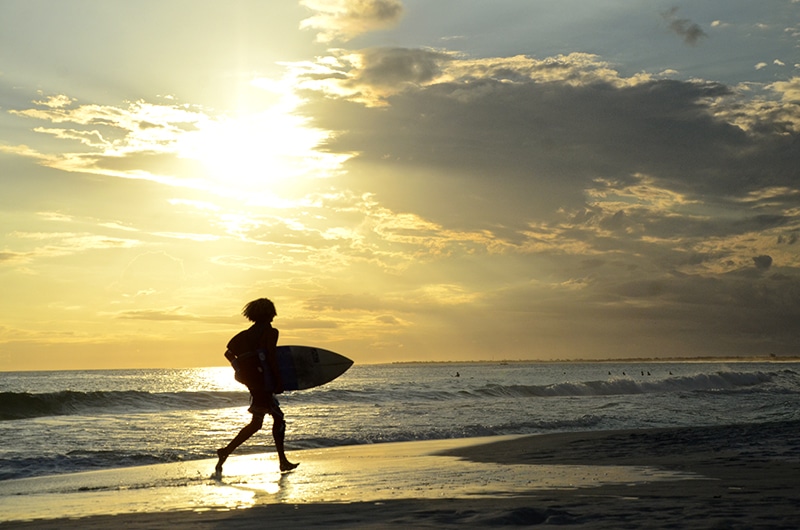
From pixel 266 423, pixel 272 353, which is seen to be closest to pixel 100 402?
pixel 266 423

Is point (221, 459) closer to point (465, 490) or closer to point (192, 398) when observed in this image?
point (465, 490)

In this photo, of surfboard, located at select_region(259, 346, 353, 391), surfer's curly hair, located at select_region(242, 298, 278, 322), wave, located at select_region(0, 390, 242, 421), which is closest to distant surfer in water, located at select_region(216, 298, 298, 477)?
A: surfer's curly hair, located at select_region(242, 298, 278, 322)

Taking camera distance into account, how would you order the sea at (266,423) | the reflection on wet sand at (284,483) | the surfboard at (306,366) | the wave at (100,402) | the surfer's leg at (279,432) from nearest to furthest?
the reflection on wet sand at (284,483) < the surfer's leg at (279,432) < the surfboard at (306,366) < the sea at (266,423) < the wave at (100,402)

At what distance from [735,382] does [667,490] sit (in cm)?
6153

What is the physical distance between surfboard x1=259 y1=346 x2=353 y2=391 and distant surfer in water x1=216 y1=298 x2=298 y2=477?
1.82 m

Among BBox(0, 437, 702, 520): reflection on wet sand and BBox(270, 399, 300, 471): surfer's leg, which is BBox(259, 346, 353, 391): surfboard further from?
BBox(270, 399, 300, 471): surfer's leg

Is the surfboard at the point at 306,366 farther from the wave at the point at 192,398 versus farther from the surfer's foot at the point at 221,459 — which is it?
the wave at the point at 192,398

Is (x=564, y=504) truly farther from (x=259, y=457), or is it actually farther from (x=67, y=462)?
(x=67, y=462)

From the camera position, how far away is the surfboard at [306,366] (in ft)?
44.0

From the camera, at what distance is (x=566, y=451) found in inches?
549

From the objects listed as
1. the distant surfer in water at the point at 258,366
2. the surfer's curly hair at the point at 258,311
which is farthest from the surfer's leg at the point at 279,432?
the surfer's curly hair at the point at 258,311

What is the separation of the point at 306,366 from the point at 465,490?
226 inches

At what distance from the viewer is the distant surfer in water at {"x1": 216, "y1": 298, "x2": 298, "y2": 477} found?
37.2 feet

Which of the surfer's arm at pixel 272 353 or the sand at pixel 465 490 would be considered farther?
the surfer's arm at pixel 272 353
